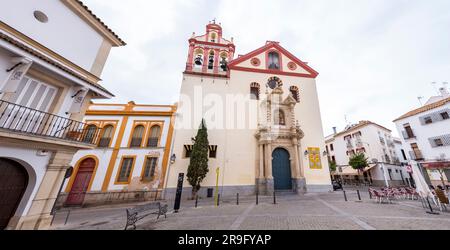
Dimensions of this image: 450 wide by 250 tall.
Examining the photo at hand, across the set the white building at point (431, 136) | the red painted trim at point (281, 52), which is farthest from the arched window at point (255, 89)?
the white building at point (431, 136)

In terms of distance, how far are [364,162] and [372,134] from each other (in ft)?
21.3

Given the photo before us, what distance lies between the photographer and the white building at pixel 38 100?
5027 millimetres

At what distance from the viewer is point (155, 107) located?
49.7 feet

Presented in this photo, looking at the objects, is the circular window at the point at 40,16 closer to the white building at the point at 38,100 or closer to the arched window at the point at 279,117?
the white building at the point at 38,100

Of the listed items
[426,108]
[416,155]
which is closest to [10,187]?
[416,155]

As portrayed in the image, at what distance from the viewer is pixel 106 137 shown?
13.6 meters

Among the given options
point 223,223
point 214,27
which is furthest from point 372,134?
point 223,223

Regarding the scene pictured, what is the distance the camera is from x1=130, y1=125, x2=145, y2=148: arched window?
13572mm

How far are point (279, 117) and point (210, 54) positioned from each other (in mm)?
10722

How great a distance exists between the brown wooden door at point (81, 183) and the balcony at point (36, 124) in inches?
318

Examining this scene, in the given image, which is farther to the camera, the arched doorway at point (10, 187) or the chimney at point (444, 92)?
the chimney at point (444, 92)

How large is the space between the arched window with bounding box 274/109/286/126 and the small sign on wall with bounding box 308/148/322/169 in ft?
12.2
